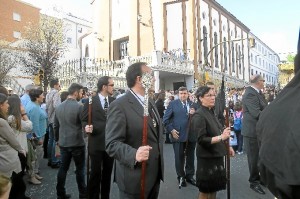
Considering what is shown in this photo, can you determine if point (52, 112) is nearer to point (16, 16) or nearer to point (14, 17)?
point (14, 17)

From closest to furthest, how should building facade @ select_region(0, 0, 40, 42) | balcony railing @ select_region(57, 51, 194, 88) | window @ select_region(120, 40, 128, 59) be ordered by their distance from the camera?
balcony railing @ select_region(57, 51, 194, 88) → window @ select_region(120, 40, 128, 59) → building facade @ select_region(0, 0, 40, 42)

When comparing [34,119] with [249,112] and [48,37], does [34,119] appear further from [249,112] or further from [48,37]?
[48,37]

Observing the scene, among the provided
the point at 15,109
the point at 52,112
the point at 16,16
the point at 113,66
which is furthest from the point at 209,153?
the point at 16,16

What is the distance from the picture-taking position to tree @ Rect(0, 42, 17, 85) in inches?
1270

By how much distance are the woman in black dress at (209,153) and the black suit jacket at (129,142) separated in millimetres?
995

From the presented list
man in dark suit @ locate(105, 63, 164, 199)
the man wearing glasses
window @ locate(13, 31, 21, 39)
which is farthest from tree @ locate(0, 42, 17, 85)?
man in dark suit @ locate(105, 63, 164, 199)

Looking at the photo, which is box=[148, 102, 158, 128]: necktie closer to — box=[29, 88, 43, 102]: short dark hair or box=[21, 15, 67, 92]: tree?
box=[29, 88, 43, 102]: short dark hair

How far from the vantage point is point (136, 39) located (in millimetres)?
33656

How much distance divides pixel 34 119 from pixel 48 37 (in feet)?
75.2

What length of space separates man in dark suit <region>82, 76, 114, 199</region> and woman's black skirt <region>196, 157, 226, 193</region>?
79.6 inches

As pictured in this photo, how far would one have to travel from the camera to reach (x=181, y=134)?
24.4 feet

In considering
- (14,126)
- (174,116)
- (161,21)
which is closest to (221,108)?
(174,116)

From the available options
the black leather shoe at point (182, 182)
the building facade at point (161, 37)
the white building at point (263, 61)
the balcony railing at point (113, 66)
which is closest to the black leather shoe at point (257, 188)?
the black leather shoe at point (182, 182)

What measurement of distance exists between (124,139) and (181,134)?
416 centimetres
